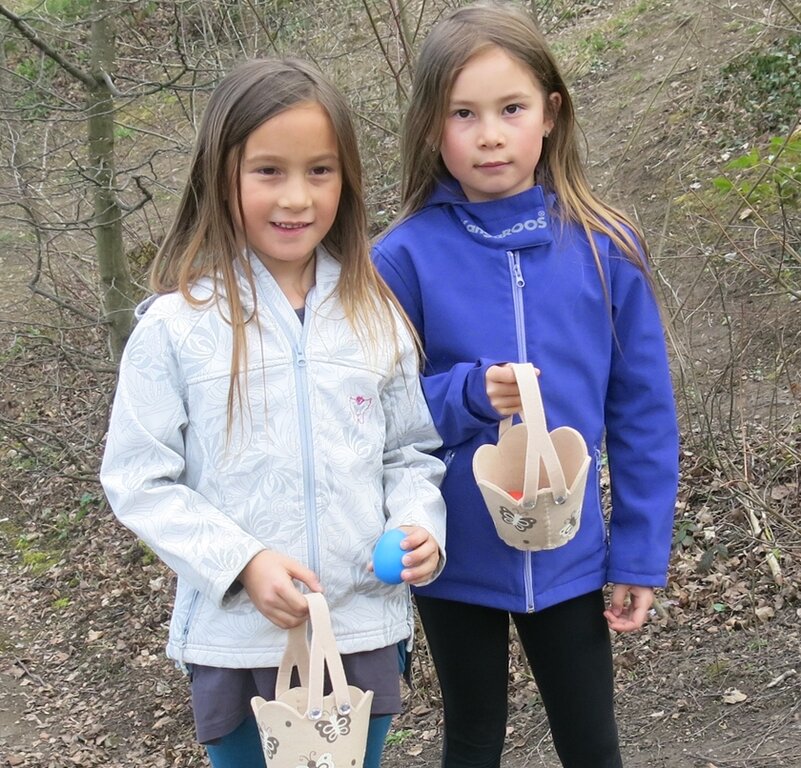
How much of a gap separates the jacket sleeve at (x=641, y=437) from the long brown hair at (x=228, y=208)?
0.49 metres

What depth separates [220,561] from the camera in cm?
171

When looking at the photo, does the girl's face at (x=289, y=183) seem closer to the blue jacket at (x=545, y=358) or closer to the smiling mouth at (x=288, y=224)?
the smiling mouth at (x=288, y=224)

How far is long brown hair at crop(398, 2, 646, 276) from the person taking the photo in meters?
2.00

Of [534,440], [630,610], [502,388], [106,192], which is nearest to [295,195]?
[502,388]

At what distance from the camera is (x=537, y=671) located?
2115 millimetres

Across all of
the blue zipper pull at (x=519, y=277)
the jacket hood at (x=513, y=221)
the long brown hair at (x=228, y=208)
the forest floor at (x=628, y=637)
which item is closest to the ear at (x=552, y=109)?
the jacket hood at (x=513, y=221)

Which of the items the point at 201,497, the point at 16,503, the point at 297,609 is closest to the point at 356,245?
the point at 201,497

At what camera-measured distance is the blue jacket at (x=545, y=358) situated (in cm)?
200

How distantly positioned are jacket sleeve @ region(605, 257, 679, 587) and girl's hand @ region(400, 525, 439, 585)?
47 cm

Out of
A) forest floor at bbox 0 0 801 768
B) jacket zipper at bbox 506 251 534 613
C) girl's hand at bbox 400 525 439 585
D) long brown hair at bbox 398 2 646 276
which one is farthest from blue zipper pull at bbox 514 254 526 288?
forest floor at bbox 0 0 801 768

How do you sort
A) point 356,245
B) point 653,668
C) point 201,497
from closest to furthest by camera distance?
point 201,497 → point 356,245 → point 653,668

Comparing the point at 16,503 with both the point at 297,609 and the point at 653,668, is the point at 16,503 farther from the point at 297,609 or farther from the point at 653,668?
the point at 297,609

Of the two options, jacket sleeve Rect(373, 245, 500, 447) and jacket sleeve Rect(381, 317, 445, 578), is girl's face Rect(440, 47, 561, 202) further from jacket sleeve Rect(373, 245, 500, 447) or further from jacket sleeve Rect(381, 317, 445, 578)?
jacket sleeve Rect(381, 317, 445, 578)

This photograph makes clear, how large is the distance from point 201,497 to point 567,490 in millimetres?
667
